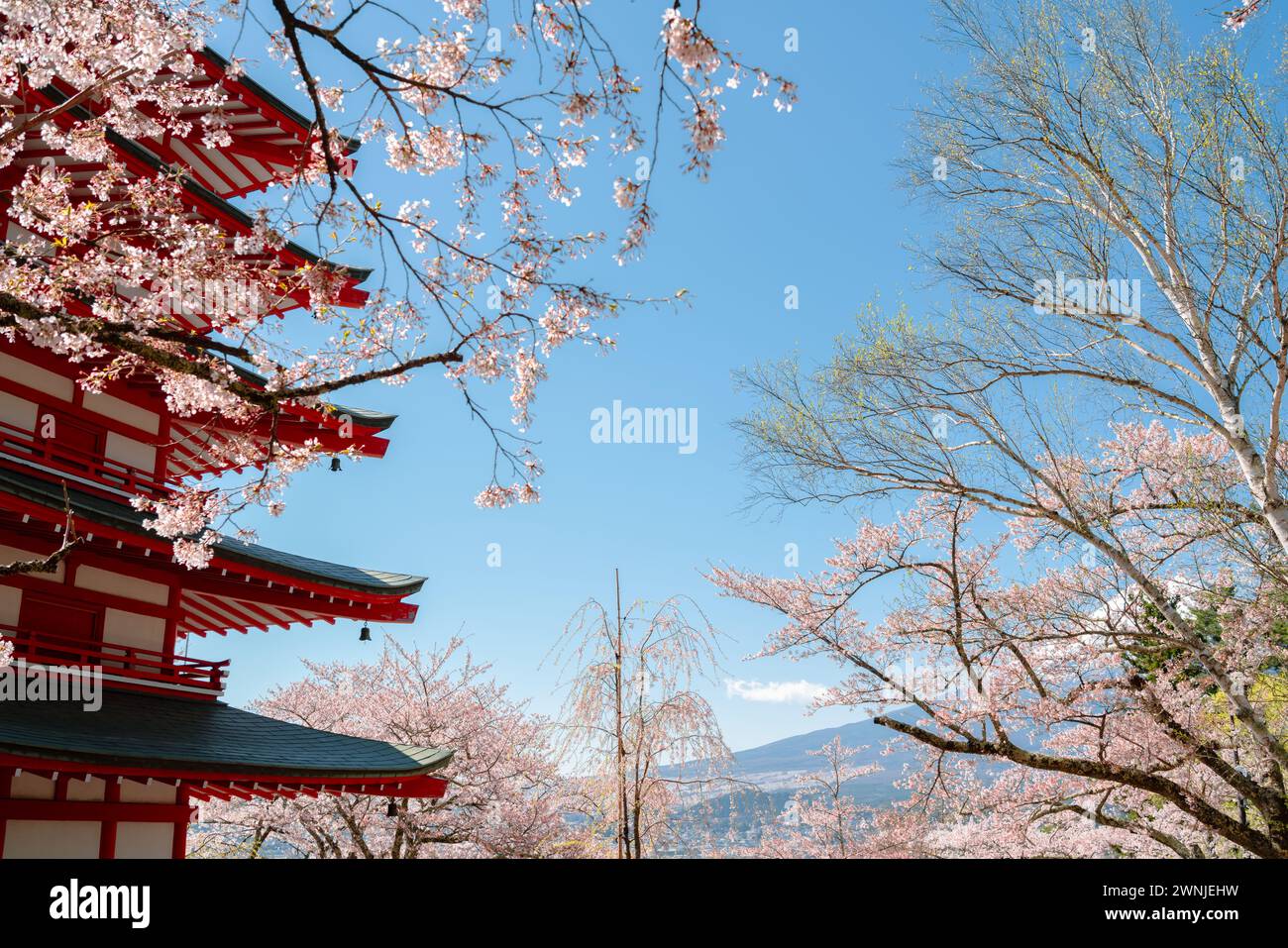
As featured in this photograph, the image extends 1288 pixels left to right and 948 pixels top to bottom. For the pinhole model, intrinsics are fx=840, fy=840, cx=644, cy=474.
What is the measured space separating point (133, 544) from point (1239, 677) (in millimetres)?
10317

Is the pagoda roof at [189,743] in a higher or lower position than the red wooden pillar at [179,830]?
higher

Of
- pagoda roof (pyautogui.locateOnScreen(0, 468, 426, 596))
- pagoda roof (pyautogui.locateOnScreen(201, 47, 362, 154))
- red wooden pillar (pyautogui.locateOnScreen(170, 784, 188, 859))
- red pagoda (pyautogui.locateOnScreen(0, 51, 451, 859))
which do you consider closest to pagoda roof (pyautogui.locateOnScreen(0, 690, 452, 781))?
red pagoda (pyautogui.locateOnScreen(0, 51, 451, 859))

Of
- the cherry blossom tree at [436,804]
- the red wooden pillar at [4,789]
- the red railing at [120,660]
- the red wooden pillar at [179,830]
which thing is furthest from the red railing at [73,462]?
the cherry blossom tree at [436,804]

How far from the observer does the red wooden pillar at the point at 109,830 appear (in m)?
7.17

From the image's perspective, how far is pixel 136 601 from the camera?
8.08 metres

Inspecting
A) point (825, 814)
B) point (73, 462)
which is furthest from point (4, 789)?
point (825, 814)

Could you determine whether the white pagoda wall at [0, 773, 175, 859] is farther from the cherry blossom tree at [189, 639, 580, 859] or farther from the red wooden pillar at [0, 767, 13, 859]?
the cherry blossom tree at [189, 639, 580, 859]

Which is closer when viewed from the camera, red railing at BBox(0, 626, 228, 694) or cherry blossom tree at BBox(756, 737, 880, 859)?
red railing at BBox(0, 626, 228, 694)

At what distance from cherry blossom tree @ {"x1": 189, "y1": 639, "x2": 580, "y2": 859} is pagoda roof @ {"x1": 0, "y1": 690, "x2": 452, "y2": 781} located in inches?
189

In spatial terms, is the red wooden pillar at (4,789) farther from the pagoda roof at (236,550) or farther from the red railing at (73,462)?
the red railing at (73,462)

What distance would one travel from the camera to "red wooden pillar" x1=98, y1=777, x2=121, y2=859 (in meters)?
7.17

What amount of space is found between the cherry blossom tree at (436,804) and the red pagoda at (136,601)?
500cm

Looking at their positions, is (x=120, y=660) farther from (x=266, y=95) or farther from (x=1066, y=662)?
(x=1066, y=662)
